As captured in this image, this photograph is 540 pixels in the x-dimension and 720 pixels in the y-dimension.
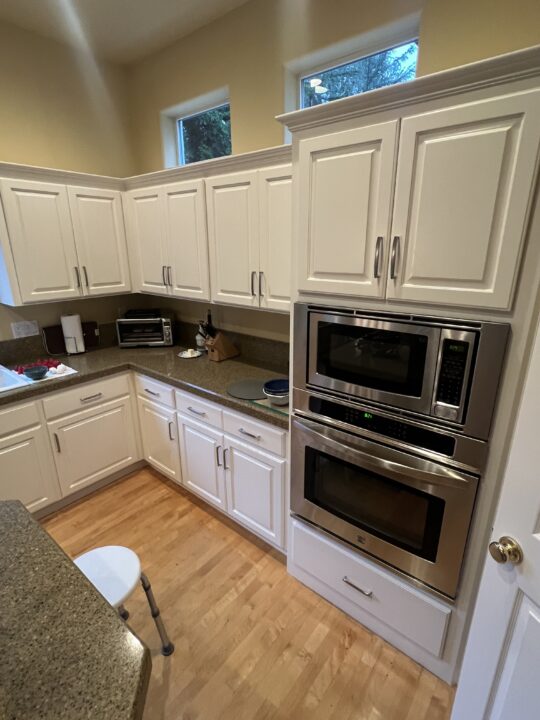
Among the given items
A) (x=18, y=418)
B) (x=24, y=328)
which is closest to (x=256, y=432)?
(x=18, y=418)

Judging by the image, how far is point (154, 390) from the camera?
241 centimetres

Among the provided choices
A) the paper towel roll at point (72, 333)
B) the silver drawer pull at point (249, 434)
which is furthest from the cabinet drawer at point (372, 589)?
the paper towel roll at point (72, 333)

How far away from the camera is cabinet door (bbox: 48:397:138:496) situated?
90.3 inches

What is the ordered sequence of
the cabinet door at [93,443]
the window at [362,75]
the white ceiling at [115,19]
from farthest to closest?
1. the cabinet door at [93,443]
2. the white ceiling at [115,19]
3. the window at [362,75]

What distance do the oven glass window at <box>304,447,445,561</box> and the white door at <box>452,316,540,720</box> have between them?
0.31m

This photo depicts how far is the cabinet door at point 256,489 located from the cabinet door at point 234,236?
841mm

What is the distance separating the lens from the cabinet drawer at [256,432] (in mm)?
1755

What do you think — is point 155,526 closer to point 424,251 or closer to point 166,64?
point 424,251

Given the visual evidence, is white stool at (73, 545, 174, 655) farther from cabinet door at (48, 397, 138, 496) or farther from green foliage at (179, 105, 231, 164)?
green foliage at (179, 105, 231, 164)

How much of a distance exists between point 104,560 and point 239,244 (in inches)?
63.1

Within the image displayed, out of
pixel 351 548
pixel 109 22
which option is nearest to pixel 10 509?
pixel 351 548

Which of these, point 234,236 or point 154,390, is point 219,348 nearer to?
point 154,390

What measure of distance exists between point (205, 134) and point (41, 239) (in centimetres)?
135

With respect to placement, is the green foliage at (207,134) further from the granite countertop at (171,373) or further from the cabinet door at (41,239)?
the granite countertop at (171,373)
